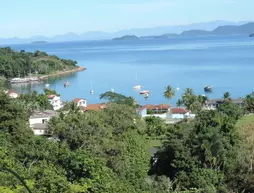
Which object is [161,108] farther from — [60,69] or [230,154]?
[60,69]

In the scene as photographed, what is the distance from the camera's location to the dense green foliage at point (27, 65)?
148ft

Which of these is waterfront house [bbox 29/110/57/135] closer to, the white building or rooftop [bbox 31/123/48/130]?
rooftop [bbox 31/123/48/130]

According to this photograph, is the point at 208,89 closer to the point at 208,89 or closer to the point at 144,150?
the point at 208,89

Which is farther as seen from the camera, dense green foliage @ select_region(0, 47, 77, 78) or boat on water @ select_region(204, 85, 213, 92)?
dense green foliage @ select_region(0, 47, 77, 78)

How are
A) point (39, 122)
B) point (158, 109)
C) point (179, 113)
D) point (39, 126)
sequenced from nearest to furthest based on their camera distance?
point (39, 126), point (39, 122), point (179, 113), point (158, 109)

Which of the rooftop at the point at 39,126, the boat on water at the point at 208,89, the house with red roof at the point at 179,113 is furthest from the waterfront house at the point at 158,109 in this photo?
the boat on water at the point at 208,89

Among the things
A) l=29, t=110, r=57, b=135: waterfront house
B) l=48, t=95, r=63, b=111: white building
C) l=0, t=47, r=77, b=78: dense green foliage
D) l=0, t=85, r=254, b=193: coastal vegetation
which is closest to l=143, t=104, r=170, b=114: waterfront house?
l=48, t=95, r=63, b=111: white building

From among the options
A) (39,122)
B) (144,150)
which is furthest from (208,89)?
(144,150)

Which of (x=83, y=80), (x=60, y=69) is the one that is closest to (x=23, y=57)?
(x=60, y=69)

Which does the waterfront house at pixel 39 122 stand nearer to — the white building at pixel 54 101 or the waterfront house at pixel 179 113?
the white building at pixel 54 101

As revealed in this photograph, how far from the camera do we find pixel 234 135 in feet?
36.8

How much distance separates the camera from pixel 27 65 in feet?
156

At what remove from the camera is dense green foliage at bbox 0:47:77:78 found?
1772 inches

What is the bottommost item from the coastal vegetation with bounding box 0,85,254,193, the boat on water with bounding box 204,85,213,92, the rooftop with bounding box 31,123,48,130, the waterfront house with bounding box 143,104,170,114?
the boat on water with bounding box 204,85,213,92
